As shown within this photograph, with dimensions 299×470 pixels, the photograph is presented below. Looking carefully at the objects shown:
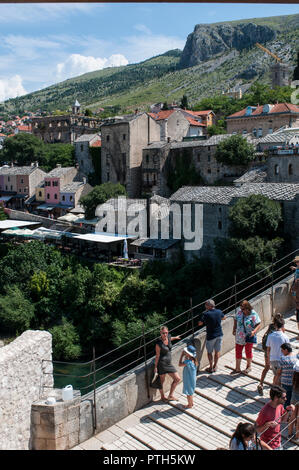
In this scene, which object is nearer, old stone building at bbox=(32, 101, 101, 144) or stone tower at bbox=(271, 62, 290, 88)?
old stone building at bbox=(32, 101, 101, 144)

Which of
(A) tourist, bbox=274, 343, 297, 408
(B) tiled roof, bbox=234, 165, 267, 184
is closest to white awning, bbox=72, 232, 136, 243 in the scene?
(B) tiled roof, bbox=234, 165, 267, 184

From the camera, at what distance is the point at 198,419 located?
26.4 feet

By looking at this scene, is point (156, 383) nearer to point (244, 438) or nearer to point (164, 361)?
point (164, 361)

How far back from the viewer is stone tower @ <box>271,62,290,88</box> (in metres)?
85.6

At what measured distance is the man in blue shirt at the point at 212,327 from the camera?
9.21 m

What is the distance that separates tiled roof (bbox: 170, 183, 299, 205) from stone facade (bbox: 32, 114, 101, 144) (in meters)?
40.5

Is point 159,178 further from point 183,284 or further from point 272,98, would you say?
point 272,98

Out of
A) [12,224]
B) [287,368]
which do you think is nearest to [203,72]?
[12,224]

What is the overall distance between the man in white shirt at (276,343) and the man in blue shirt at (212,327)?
1.20 m

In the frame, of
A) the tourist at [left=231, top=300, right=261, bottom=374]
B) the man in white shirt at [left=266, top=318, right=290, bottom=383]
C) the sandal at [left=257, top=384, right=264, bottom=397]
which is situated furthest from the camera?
the tourist at [left=231, top=300, right=261, bottom=374]

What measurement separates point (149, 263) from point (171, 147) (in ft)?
55.2

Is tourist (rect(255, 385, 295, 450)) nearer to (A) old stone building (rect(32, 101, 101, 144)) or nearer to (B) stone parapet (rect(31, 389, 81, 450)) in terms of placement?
(B) stone parapet (rect(31, 389, 81, 450))

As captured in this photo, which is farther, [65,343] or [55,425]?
[65,343]

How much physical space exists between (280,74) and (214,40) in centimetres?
8649
